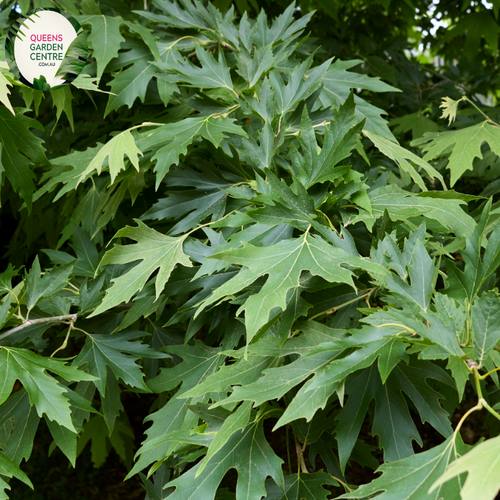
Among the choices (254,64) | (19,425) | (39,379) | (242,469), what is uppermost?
(254,64)

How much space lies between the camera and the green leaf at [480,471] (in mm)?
685

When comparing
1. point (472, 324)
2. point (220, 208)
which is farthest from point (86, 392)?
point (472, 324)

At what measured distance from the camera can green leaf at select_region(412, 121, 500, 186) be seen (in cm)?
196

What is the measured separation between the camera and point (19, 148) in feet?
5.92

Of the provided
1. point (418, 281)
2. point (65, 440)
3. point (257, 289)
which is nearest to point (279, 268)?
point (257, 289)

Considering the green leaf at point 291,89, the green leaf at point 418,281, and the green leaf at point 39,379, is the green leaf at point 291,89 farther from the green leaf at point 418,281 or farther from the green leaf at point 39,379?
the green leaf at point 39,379

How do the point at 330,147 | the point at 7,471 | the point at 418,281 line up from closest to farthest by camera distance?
1. the point at 418,281
2. the point at 7,471
3. the point at 330,147

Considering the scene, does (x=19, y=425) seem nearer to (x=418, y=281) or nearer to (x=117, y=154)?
(x=117, y=154)

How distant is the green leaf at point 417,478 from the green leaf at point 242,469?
286mm

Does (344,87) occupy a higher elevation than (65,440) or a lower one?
higher

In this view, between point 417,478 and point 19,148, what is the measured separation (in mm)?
1682

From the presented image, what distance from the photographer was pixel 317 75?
172 centimetres

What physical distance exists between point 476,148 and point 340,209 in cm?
92

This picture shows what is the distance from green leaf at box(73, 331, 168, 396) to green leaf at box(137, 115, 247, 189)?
555 mm
